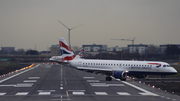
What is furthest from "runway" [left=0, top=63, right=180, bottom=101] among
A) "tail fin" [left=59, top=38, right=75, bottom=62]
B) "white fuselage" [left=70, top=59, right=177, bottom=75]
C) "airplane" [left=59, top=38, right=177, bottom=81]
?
"tail fin" [left=59, top=38, right=75, bottom=62]

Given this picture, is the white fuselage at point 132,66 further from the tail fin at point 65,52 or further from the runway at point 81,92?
the runway at point 81,92

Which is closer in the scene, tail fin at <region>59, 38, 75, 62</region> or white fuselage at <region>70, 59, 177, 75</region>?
white fuselage at <region>70, 59, 177, 75</region>

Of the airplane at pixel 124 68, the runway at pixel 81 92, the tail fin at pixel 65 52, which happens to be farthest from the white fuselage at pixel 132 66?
the runway at pixel 81 92

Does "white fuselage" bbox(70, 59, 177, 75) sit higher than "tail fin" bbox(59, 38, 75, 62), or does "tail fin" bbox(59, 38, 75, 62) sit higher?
"tail fin" bbox(59, 38, 75, 62)

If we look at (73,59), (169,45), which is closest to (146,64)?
(73,59)

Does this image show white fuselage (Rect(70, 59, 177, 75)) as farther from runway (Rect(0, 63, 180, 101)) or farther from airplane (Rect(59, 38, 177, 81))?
runway (Rect(0, 63, 180, 101))

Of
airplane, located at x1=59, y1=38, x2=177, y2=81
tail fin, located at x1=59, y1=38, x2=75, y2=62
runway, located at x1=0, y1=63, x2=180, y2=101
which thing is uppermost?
tail fin, located at x1=59, y1=38, x2=75, y2=62

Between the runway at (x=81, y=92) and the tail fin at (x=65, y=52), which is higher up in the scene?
the tail fin at (x=65, y=52)

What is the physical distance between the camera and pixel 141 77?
1859 inches

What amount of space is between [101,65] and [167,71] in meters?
11.8

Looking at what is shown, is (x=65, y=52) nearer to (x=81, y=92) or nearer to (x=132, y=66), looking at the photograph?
(x=132, y=66)

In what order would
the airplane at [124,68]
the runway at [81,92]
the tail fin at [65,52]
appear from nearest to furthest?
the runway at [81,92], the airplane at [124,68], the tail fin at [65,52]

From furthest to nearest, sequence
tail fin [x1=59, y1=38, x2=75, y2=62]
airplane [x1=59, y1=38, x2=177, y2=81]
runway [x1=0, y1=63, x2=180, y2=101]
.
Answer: tail fin [x1=59, y1=38, x2=75, y2=62] < airplane [x1=59, y1=38, x2=177, y2=81] < runway [x1=0, y1=63, x2=180, y2=101]

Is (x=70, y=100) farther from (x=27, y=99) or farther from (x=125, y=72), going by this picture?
(x=125, y=72)
